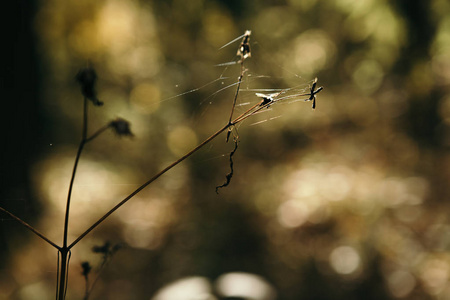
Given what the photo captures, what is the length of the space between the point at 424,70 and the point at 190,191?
9.24ft

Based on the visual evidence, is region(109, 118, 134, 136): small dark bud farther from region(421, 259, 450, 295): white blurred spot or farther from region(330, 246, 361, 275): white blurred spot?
region(421, 259, 450, 295): white blurred spot

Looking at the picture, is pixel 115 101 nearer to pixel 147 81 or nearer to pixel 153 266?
pixel 147 81

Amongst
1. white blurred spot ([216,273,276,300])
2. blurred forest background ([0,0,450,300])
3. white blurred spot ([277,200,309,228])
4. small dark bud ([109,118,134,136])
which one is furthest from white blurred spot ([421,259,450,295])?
small dark bud ([109,118,134,136])

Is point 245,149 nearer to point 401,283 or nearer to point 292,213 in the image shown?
point 292,213

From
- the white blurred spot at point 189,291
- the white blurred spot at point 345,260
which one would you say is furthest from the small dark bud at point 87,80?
the white blurred spot at point 345,260

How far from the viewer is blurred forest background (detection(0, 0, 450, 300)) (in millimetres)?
2404

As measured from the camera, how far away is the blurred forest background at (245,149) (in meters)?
2.40

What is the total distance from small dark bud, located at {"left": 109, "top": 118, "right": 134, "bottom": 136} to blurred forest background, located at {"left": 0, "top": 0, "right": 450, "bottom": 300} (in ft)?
5.52

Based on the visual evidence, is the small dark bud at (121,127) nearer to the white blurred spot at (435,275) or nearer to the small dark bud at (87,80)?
the small dark bud at (87,80)

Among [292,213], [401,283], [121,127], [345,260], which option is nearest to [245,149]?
[292,213]

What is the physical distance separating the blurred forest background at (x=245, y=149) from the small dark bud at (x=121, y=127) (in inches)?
66.2

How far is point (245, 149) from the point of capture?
13.1 ft

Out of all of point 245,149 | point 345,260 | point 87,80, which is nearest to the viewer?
point 87,80

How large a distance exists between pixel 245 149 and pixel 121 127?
11.5ft
